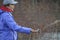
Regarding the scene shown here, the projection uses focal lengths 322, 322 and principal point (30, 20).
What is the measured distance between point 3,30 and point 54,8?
3974mm

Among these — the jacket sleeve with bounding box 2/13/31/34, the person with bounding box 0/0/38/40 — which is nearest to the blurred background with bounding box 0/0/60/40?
the person with bounding box 0/0/38/40

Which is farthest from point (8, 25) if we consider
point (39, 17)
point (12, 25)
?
point (39, 17)

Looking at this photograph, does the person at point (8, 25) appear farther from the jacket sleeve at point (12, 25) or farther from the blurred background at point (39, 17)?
the blurred background at point (39, 17)

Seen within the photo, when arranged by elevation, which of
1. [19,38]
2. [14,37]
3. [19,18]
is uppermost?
[19,18]

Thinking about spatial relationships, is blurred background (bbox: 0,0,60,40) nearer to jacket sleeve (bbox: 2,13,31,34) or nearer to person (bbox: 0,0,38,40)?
person (bbox: 0,0,38,40)

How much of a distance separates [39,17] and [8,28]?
3.59 meters

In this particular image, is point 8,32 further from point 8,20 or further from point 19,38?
point 19,38

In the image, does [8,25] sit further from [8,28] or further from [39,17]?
[39,17]

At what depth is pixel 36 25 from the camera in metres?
8.99

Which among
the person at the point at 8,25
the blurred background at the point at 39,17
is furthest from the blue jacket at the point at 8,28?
the blurred background at the point at 39,17

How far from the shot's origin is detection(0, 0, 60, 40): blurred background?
8930mm

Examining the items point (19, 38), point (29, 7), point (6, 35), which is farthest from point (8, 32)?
point (29, 7)

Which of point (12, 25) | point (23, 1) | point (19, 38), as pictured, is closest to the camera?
point (12, 25)

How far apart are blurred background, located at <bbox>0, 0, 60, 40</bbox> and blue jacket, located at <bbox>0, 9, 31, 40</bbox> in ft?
9.86
